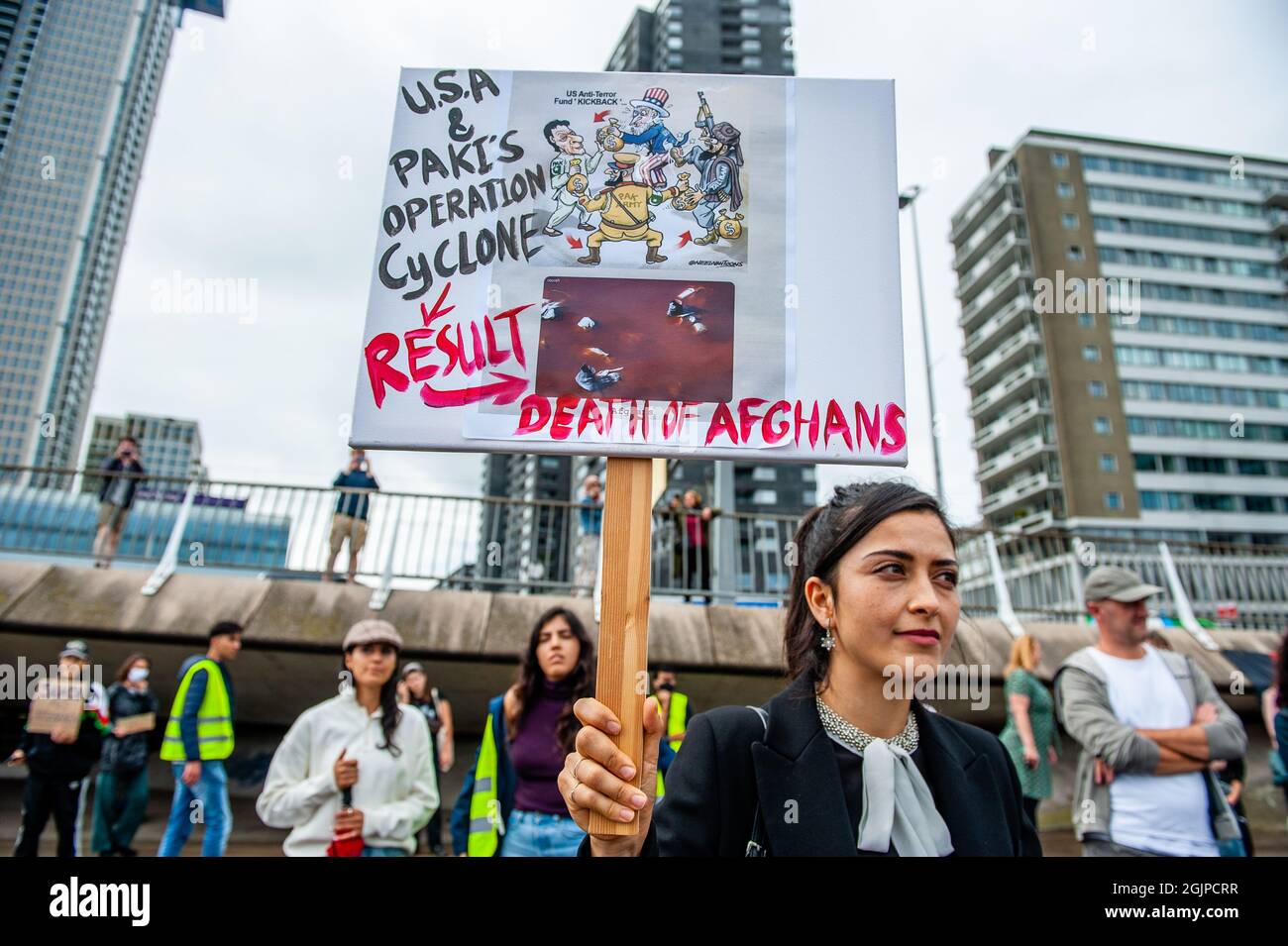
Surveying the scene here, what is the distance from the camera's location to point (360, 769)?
12.0 ft

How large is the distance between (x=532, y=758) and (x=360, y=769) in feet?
2.68

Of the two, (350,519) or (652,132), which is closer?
(652,132)

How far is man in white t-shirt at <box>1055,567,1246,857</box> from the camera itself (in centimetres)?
319

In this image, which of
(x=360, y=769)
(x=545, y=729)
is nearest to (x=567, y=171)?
(x=545, y=729)

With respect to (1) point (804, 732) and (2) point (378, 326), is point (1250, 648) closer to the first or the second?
(1) point (804, 732)

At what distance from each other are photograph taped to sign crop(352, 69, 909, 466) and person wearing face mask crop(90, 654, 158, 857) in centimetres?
640

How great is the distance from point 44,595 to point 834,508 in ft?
30.6

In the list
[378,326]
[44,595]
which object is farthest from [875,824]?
[44,595]

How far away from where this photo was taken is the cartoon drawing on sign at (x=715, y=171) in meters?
2.00

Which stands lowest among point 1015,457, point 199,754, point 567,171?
point 199,754

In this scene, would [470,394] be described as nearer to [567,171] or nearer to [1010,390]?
[567,171]

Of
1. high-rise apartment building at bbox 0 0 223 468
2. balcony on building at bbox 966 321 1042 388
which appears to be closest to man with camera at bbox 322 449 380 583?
balcony on building at bbox 966 321 1042 388

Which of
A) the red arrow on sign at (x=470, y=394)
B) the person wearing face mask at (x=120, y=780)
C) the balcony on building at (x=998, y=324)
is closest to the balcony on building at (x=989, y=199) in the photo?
the balcony on building at (x=998, y=324)
